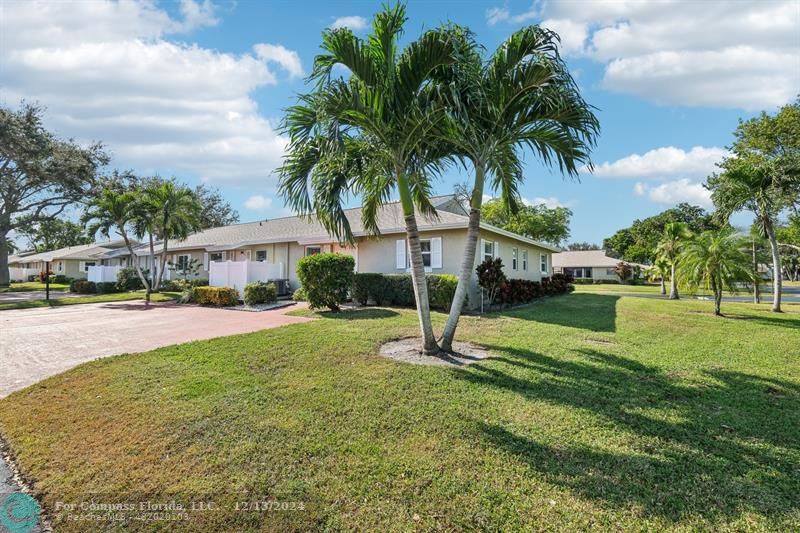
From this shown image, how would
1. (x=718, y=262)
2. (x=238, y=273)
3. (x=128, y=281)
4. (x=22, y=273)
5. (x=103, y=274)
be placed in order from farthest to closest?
(x=22, y=273) < (x=103, y=274) < (x=128, y=281) < (x=238, y=273) < (x=718, y=262)

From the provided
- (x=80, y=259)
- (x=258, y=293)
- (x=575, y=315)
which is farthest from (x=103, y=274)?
(x=575, y=315)

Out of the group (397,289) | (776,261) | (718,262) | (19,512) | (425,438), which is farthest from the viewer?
(776,261)

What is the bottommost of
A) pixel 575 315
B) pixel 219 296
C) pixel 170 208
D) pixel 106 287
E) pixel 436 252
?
pixel 575 315

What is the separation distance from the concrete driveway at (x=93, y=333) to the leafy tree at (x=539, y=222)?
32.8 meters

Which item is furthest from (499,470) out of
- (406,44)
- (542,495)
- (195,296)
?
(195,296)

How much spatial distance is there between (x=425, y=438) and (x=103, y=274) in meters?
31.4

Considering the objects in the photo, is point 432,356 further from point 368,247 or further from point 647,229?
point 647,229

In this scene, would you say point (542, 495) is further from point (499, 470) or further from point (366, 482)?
point (366, 482)

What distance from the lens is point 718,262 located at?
12242mm

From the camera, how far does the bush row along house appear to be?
1459cm

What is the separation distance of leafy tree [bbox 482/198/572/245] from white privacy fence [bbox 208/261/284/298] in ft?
91.1

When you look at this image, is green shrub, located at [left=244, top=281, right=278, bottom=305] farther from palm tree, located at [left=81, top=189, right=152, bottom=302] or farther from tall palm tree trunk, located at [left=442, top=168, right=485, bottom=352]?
tall palm tree trunk, located at [left=442, top=168, right=485, bottom=352]

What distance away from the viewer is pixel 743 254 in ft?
40.3

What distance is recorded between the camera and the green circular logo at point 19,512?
286cm
